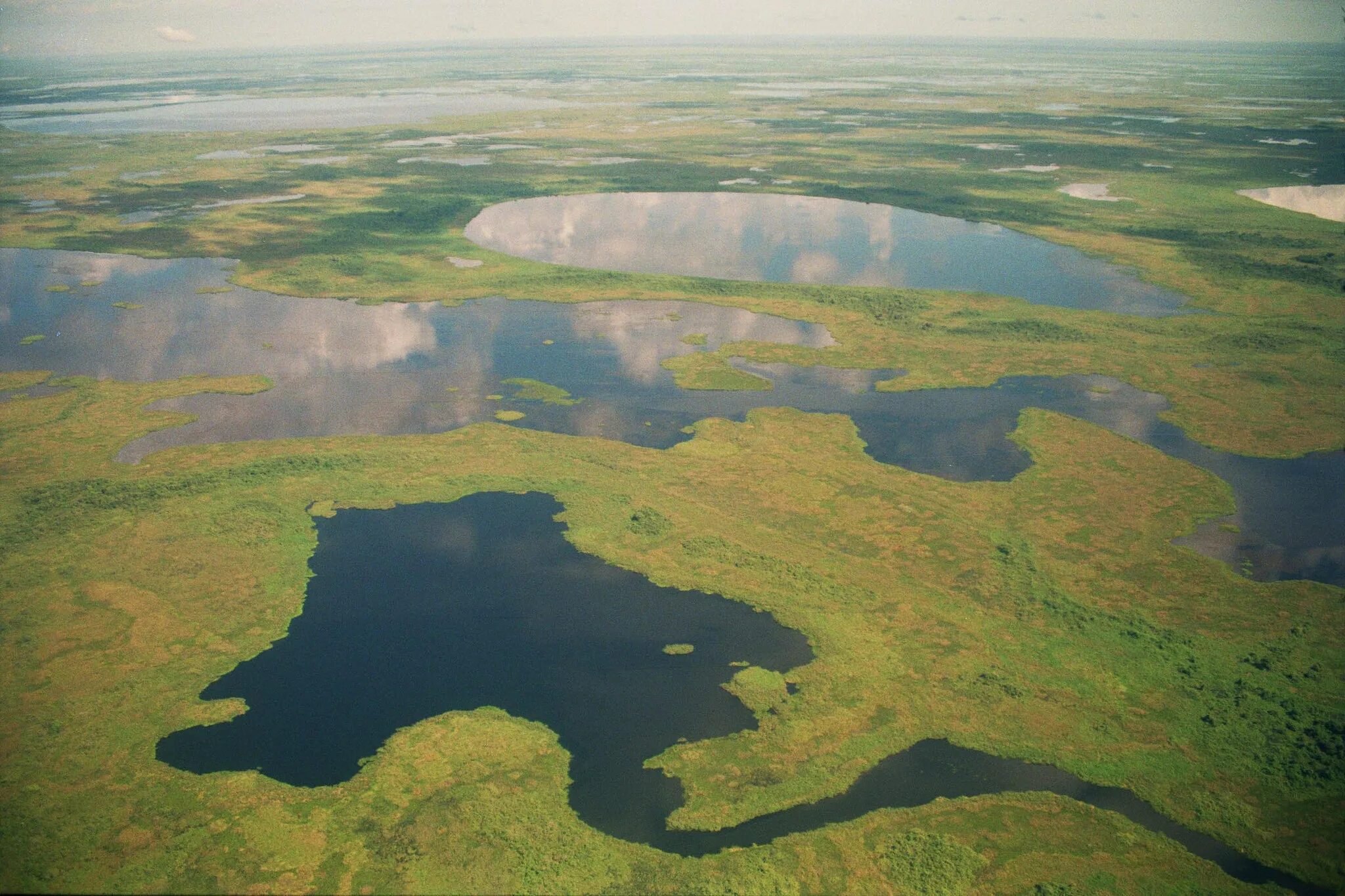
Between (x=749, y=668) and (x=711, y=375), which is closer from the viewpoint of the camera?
(x=749, y=668)

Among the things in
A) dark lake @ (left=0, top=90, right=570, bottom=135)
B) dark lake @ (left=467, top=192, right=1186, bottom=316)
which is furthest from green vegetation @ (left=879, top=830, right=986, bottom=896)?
dark lake @ (left=0, top=90, right=570, bottom=135)

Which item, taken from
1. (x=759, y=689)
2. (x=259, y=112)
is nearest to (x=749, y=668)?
(x=759, y=689)

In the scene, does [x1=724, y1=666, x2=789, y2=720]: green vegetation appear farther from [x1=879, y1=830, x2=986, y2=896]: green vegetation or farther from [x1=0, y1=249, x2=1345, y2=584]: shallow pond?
[x1=0, y1=249, x2=1345, y2=584]: shallow pond

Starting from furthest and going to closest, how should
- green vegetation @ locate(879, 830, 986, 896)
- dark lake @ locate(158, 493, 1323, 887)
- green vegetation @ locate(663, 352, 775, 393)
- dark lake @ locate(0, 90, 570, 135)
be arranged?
1. dark lake @ locate(0, 90, 570, 135)
2. green vegetation @ locate(663, 352, 775, 393)
3. dark lake @ locate(158, 493, 1323, 887)
4. green vegetation @ locate(879, 830, 986, 896)

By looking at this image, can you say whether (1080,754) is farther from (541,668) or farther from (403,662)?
(403,662)

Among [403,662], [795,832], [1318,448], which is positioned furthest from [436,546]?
[1318,448]

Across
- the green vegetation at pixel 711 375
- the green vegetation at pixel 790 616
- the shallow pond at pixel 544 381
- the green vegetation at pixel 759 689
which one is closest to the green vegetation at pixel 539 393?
the green vegetation at pixel 790 616

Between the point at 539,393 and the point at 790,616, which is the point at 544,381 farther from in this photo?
the point at 790,616
